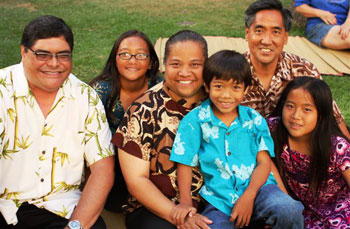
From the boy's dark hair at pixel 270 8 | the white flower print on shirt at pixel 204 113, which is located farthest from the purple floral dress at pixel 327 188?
the boy's dark hair at pixel 270 8

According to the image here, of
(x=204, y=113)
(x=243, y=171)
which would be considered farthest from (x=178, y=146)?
(x=243, y=171)

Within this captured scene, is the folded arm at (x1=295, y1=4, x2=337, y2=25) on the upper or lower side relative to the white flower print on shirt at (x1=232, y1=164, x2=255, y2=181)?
upper

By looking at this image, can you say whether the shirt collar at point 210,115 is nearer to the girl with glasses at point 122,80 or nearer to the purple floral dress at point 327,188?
the purple floral dress at point 327,188

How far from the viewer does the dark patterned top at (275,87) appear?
3.52 m

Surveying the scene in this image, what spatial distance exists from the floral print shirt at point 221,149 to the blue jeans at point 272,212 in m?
0.08

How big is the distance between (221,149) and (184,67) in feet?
1.96

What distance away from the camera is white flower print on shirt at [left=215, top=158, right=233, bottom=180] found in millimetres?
2707

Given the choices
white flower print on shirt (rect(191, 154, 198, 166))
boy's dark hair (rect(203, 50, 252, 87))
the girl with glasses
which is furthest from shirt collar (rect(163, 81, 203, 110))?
the girl with glasses

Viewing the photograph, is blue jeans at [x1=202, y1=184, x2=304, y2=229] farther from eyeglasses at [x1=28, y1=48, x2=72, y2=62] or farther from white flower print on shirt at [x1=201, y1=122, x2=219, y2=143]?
eyeglasses at [x1=28, y1=48, x2=72, y2=62]

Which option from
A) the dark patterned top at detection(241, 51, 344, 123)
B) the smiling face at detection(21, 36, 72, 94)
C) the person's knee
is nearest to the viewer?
the person's knee

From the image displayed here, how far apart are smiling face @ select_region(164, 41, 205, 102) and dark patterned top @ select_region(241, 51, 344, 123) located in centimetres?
88

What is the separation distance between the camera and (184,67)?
276cm

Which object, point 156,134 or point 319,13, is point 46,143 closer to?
point 156,134

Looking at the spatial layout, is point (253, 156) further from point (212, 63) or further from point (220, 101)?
point (212, 63)
